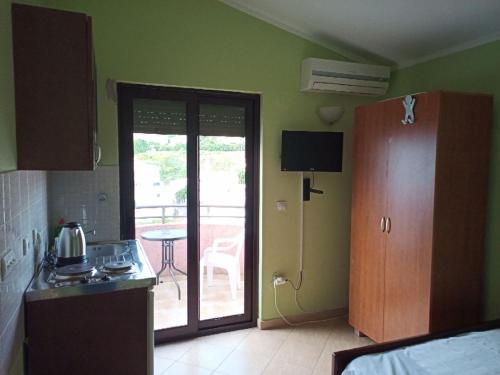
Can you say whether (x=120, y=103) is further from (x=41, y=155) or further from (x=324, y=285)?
(x=324, y=285)

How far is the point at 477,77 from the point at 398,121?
0.66m

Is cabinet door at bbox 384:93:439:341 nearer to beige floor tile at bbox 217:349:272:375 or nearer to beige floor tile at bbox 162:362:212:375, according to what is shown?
beige floor tile at bbox 217:349:272:375

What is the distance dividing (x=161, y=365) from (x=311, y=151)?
200 cm

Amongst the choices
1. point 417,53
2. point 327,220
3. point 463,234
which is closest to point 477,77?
point 417,53

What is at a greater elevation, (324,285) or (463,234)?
(463,234)

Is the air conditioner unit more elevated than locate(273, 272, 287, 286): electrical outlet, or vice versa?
the air conditioner unit

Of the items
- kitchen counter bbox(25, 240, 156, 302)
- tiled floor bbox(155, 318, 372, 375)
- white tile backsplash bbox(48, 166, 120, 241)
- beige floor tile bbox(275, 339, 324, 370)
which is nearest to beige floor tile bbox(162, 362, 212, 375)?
tiled floor bbox(155, 318, 372, 375)

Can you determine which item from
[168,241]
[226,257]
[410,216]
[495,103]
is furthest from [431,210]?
[168,241]

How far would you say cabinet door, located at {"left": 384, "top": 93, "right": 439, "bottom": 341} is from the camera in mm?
2266

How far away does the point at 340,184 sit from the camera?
3311 millimetres

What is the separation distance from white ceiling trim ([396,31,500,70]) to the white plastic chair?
211 centimetres

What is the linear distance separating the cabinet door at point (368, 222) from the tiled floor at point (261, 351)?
10.7 inches

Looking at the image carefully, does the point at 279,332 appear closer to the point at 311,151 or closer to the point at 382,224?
the point at 382,224

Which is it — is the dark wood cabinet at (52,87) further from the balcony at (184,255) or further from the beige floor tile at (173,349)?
the beige floor tile at (173,349)
